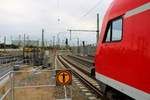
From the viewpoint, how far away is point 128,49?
6.71m

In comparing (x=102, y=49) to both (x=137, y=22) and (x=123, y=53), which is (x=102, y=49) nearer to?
(x=123, y=53)

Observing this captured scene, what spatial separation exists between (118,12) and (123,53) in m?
1.25

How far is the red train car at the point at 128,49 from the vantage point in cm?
593

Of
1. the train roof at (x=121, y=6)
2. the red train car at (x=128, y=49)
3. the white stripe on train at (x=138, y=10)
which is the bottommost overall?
the red train car at (x=128, y=49)

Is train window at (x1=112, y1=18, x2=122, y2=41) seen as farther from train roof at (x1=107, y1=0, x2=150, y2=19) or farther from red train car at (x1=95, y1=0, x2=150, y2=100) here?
train roof at (x1=107, y1=0, x2=150, y2=19)

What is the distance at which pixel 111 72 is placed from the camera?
779cm

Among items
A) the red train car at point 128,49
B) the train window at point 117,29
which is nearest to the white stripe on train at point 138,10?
the red train car at point 128,49

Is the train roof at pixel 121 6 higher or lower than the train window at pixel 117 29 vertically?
higher

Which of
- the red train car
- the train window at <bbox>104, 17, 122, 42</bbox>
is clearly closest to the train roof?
the red train car

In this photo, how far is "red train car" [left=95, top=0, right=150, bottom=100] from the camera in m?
5.93

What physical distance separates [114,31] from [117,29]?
34cm

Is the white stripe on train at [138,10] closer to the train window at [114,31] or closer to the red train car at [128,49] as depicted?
the red train car at [128,49]

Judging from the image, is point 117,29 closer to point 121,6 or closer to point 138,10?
point 121,6

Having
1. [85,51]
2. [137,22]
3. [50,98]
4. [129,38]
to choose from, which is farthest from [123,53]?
[85,51]
